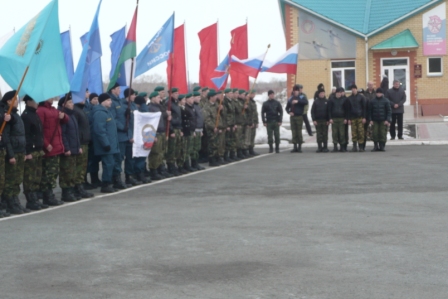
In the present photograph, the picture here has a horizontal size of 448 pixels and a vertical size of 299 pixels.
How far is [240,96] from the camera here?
23641 millimetres

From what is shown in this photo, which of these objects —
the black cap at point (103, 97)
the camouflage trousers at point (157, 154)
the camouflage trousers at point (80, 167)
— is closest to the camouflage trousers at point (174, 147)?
the camouflage trousers at point (157, 154)

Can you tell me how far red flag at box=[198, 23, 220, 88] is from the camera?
→ 921 inches

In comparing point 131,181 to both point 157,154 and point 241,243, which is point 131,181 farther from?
point 241,243

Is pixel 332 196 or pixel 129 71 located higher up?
pixel 129 71

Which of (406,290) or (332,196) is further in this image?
(332,196)

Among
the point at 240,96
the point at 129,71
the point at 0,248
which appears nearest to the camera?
the point at 0,248

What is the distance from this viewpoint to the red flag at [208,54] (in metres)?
23.4

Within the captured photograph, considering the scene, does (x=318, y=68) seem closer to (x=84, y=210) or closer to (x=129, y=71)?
(x=129, y=71)

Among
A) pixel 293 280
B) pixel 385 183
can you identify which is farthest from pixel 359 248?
pixel 385 183

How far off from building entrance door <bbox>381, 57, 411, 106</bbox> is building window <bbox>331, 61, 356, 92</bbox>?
1582 millimetres

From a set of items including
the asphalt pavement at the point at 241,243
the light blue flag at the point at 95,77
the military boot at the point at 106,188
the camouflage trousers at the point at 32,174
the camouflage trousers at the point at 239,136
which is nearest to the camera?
the asphalt pavement at the point at 241,243

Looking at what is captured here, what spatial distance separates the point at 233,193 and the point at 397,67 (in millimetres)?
33271

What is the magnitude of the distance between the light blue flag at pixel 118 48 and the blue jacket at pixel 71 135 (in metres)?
2.47

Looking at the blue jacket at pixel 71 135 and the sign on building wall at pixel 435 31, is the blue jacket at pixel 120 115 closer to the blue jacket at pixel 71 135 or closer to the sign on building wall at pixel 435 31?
the blue jacket at pixel 71 135
